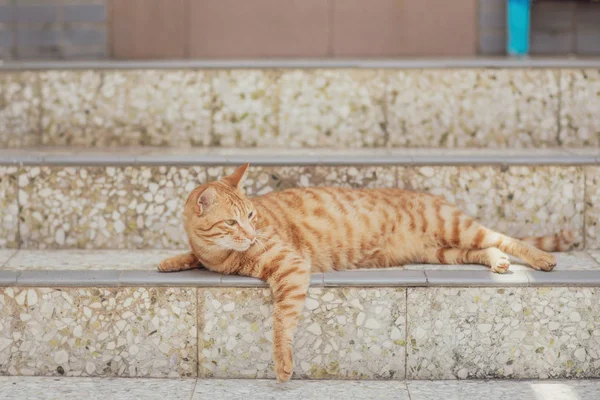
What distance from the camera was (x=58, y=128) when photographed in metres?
4.16

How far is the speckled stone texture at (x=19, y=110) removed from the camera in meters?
4.16

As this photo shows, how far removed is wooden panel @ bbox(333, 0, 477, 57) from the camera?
184 inches

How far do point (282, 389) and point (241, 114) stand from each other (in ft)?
5.21

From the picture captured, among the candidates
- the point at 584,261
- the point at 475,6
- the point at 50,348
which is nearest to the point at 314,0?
the point at 475,6

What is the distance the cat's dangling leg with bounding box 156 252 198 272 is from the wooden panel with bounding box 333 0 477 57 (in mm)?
1845

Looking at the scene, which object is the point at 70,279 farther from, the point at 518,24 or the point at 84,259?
the point at 518,24

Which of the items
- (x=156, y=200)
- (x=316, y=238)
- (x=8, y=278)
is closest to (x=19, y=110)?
(x=156, y=200)

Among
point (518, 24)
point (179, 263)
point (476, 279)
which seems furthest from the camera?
point (518, 24)

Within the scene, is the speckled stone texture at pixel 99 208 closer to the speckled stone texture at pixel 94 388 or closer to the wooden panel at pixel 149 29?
the speckled stone texture at pixel 94 388

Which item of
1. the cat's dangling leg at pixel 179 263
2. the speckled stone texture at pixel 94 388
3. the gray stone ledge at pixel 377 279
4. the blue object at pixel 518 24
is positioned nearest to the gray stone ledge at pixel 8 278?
the speckled stone texture at pixel 94 388

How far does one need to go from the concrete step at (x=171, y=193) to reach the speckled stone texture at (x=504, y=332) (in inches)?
22.9

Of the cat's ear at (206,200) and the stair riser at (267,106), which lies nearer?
the cat's ear at (206,200)

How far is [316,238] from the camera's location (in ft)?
11.0

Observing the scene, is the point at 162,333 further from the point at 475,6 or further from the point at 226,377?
the point at 475,6
